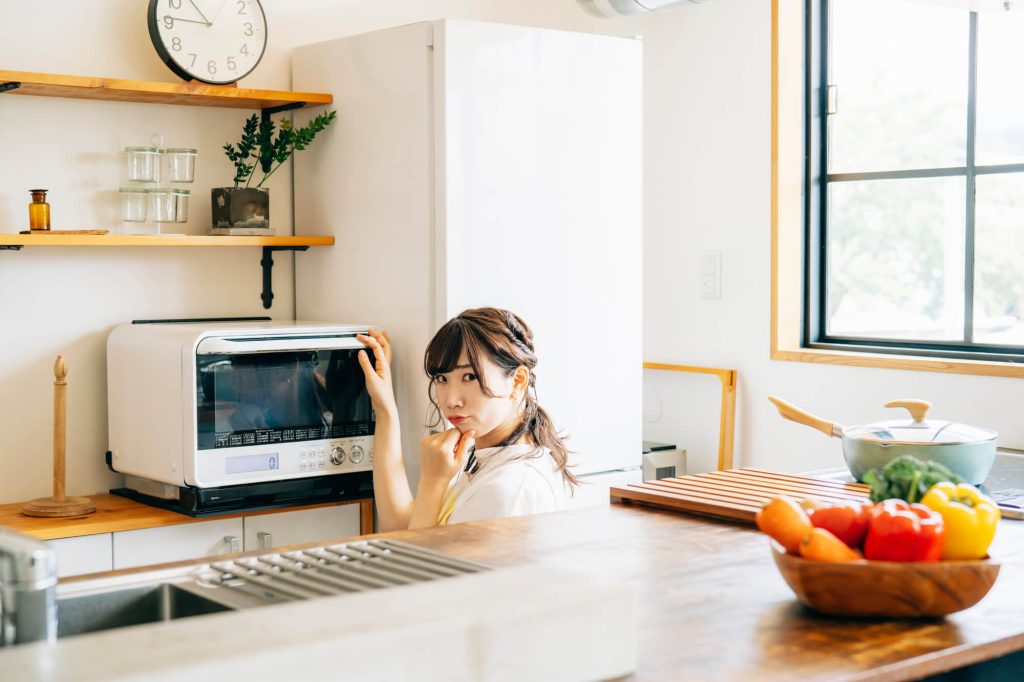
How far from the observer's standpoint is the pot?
205cm

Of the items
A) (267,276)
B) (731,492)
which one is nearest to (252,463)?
(267,276)

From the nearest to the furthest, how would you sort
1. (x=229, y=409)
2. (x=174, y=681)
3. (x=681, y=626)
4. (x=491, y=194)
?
(x=174, y=681) < (x=681, y=626) < (x=229, y=409) < (x=491, y=194)

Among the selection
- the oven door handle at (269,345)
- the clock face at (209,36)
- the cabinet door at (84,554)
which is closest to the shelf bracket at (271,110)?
the clock face at (209,36)

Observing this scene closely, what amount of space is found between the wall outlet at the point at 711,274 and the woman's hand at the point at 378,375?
4.24 feet

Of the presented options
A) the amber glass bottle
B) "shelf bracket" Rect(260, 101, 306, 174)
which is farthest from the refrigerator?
the amber glass bottle

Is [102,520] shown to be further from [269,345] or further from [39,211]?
[39,211]

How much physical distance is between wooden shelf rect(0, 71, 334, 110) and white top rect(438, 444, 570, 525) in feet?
3.76

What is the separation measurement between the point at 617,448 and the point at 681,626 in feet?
5.89

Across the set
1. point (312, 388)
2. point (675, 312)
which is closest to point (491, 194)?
point (312, 388)

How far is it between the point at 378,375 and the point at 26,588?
172 centimetres

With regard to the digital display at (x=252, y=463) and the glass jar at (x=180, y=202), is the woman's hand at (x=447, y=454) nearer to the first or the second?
the digital display at (x=252, y=463)

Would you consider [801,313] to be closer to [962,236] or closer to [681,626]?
[962,236]

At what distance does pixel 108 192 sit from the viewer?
2871 mm

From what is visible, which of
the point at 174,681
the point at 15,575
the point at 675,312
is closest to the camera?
the point at 174,681
